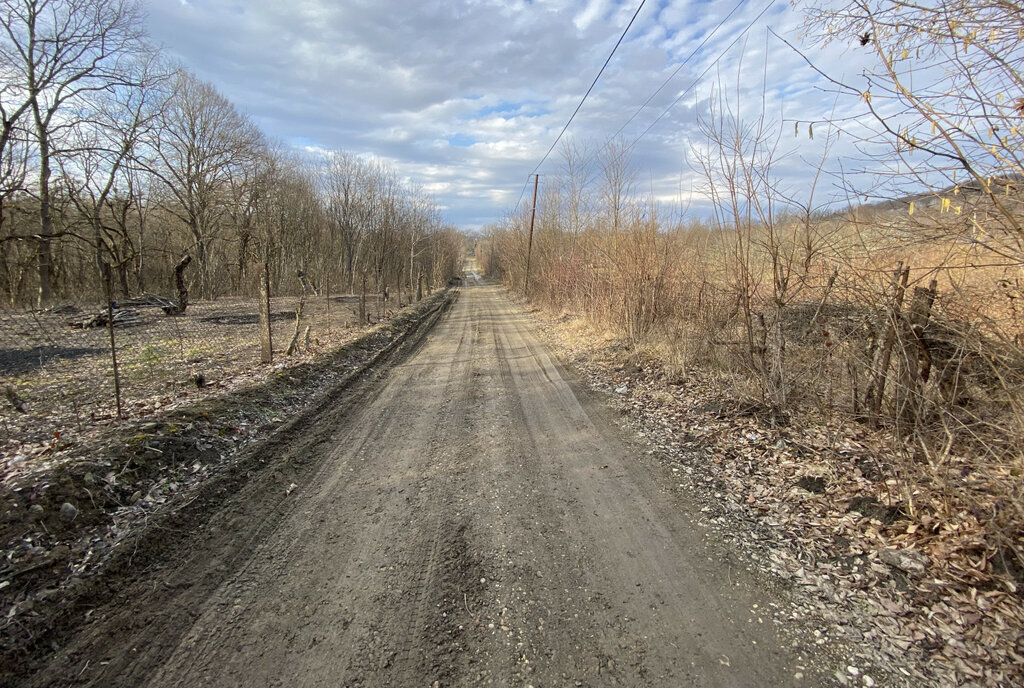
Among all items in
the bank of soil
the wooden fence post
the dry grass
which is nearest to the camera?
the bank of soil

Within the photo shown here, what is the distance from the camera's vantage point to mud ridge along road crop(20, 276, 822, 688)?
2.30 meters

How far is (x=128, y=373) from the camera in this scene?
299 inches

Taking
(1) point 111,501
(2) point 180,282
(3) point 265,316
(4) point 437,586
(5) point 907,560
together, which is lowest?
(4) point 437,586

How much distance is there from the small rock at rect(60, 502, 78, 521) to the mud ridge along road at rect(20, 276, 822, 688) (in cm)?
63

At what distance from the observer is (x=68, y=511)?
3381 millimetres

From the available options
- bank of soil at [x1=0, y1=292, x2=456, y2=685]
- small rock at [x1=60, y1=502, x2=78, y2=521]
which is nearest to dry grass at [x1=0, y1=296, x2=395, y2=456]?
bank of soil at [x1=0, y1=292, x2=456, y2=685]

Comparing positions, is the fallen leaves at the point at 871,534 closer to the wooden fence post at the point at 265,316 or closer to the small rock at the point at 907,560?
the small rock at the point at 907,560

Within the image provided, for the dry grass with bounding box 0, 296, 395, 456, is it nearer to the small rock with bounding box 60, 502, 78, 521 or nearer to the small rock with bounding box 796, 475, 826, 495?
the small rock with bounding box 60, 502, 78, 521

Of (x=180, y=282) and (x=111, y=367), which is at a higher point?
(x=180, y=282)

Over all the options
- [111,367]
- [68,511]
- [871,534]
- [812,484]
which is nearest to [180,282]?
[111,367]

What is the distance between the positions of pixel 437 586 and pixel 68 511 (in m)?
2.80

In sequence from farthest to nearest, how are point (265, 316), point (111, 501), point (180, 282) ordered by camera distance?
point (180, 282), point (265, 316), point (111, 501)

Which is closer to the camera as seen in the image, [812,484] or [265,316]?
[812,484]

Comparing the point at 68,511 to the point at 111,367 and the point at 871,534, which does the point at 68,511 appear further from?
the point at 111,367
